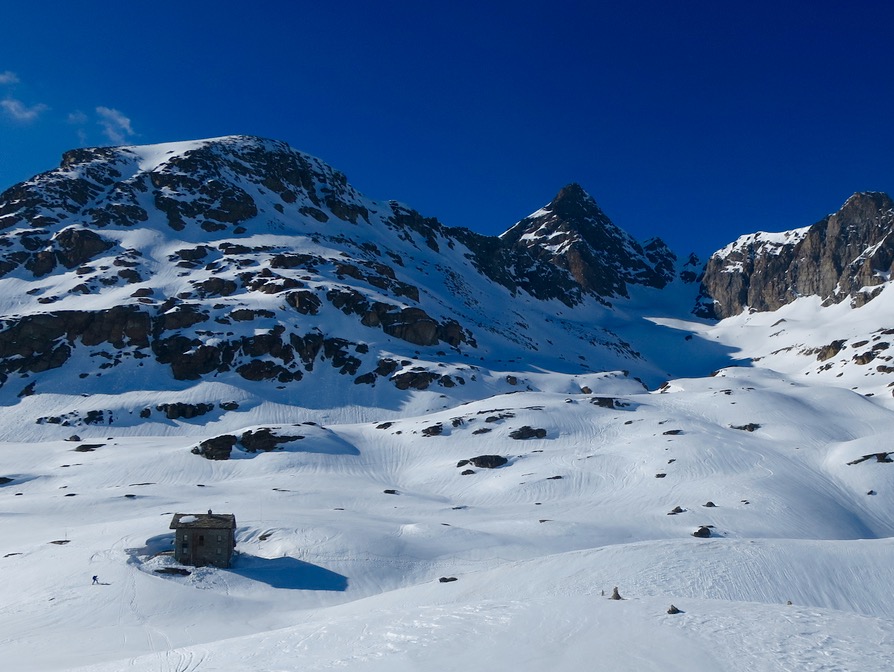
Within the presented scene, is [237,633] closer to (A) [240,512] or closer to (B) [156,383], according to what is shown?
(A) [240,512]

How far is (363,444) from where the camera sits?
3221 inches

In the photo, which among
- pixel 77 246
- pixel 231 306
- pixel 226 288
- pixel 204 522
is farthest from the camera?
pixel 77 246

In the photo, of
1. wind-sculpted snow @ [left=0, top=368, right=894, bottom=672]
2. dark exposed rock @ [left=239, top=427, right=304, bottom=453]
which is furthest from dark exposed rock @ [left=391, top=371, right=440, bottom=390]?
dark exposed rock @ [left=239, top=427, right=304, bottom=453]

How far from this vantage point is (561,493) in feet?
205

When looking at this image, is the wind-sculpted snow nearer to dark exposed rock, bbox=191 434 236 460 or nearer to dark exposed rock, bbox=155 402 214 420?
dark exposed rock, bbox=191 434 236 460

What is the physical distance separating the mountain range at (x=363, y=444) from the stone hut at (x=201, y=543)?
1.48 metres

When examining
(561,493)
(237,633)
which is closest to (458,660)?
(237,633)

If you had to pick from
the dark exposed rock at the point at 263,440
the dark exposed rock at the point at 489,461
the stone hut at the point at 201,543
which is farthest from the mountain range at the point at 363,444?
→ the stone hut at the point at 201,543

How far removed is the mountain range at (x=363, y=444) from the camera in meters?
25.1

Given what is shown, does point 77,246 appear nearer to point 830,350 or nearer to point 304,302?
point 304,302

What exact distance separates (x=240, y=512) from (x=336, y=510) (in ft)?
26.8

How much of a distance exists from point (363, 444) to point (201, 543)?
42.1 metres

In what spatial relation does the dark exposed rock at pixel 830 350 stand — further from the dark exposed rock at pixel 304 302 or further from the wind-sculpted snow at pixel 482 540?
the dark exposed rock at pixel 304 302

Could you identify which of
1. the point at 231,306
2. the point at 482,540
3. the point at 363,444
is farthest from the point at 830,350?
the point at 482,540
